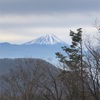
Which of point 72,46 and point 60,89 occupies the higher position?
point 72,46

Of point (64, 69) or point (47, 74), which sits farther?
point (47, 74)

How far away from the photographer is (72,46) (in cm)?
4328

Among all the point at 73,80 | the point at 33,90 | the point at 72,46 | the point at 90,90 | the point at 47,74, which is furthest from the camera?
the point at 33,90

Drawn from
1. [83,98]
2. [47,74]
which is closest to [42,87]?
[47,74]

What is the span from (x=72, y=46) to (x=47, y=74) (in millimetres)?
6070

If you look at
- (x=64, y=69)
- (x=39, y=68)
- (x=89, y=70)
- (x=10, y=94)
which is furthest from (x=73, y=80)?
(x=10, y=94)

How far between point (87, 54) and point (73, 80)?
7.40m

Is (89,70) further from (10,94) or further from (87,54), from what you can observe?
(10,94)

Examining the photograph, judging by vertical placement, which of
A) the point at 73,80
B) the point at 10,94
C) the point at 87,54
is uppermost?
the point at 87,54

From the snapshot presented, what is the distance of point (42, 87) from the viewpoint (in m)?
45.3

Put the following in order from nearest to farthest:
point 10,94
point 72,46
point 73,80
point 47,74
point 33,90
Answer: point 73,80 → point 72,46 → point 47,74 → point 33,90 → point 10,94

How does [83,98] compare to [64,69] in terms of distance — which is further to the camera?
[64,69]

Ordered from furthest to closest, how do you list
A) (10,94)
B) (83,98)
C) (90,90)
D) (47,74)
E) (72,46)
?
(10,94) → (47,74) → (72,46) → (83,98) → (90,90)

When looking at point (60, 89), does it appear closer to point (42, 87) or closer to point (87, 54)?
point (42, 87)
